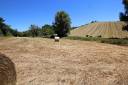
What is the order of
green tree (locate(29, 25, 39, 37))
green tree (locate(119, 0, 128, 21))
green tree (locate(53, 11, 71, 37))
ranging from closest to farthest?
green tree (locate(119, 0, 128, 21))
green tree (locate(53, 11, 71, 37))
green tree (locate(29, 25, 39, 37))

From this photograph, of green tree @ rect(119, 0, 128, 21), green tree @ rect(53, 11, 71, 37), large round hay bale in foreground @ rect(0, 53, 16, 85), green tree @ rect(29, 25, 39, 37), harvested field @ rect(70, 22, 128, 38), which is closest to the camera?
large round hay bale in foreground @ rect(0, 53, 16, 85)

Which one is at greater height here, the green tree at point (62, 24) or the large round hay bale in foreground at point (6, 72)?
the green tree at point (62, 24)

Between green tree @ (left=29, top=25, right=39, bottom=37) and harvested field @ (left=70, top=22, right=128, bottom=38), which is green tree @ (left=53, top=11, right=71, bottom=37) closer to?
harvested field @ (left=70, top=22, right=128, bottom=38)

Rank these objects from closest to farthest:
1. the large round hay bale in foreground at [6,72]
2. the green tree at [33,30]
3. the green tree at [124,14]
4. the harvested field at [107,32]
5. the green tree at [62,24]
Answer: the large round hay bale in foreground at [6,72], the green tree at [124,14], the harvested field at [107,32], the green tree at [62,24], the green tree at [33,30]

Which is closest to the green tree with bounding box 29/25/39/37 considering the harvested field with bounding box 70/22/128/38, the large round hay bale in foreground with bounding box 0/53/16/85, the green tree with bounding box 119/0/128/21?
the harvested field with bounding box 70/22/128/38

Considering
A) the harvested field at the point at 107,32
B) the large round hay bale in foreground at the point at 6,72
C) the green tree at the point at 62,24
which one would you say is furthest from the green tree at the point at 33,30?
the large round hay bale in foreground at the point at 6,72

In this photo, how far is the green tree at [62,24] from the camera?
249ft

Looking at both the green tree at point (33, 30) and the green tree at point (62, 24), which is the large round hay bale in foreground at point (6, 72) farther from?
the green tree at point (33, 30)

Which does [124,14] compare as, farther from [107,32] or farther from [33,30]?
[33,30]

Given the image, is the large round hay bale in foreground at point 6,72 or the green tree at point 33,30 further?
the green tree at point 33,30

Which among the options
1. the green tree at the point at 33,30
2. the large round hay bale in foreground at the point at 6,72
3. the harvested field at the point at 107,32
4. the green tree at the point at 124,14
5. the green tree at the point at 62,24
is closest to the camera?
the large round hay bale in foreground at the point at 6,72

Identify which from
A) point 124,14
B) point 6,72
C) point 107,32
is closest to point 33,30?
point 107,32

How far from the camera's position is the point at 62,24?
76750mm

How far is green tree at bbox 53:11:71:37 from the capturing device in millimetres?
75750
